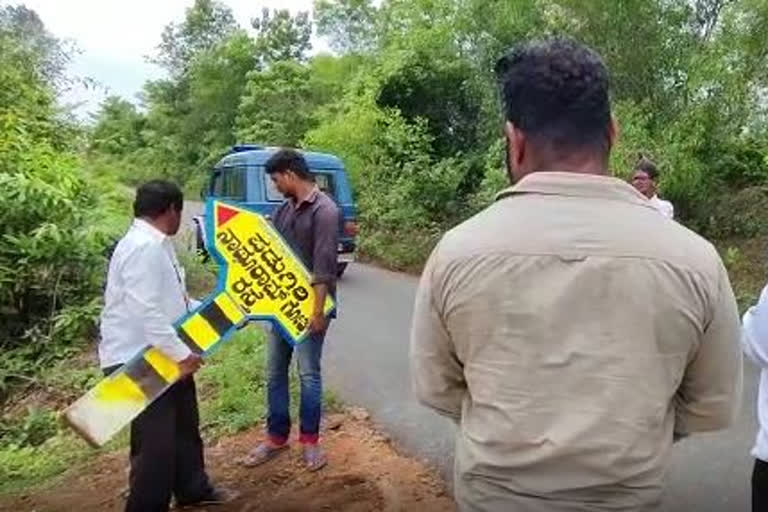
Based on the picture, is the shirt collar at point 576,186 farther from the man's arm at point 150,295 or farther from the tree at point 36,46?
the tree at point 36,46

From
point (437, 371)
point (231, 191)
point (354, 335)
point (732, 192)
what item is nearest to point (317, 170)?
point (231, 191)

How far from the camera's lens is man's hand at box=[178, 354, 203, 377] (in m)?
3.95

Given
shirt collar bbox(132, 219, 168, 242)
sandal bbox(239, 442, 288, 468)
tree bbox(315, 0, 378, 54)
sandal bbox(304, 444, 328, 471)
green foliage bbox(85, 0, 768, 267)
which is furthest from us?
tree bbox(315, 0, 378, 54)

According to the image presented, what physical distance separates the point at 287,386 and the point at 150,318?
1309mm

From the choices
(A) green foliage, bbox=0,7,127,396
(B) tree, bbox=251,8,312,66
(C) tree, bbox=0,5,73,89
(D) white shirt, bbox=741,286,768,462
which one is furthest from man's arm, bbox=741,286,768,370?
(B) tree, bbox=251,8,312,66

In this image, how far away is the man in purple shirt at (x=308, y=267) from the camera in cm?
463

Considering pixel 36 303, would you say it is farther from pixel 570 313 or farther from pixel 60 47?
pixel 570 313

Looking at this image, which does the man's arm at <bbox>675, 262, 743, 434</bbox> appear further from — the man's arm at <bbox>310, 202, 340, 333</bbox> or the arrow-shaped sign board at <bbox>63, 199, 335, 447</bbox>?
the man's arm at <bbox>310, 202, 340, 333</bbox>

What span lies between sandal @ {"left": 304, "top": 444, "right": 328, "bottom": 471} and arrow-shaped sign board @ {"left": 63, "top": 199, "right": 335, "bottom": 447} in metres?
0.72

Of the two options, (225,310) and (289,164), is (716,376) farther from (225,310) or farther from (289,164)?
(289,164)

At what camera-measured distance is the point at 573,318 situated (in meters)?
1.67

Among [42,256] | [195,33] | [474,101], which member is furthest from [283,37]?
[42,256]

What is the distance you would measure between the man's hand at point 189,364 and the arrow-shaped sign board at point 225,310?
0.10ft

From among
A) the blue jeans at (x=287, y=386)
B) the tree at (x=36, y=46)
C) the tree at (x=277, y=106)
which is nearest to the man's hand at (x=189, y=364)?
the blue jeans at (x=287, y=386)
